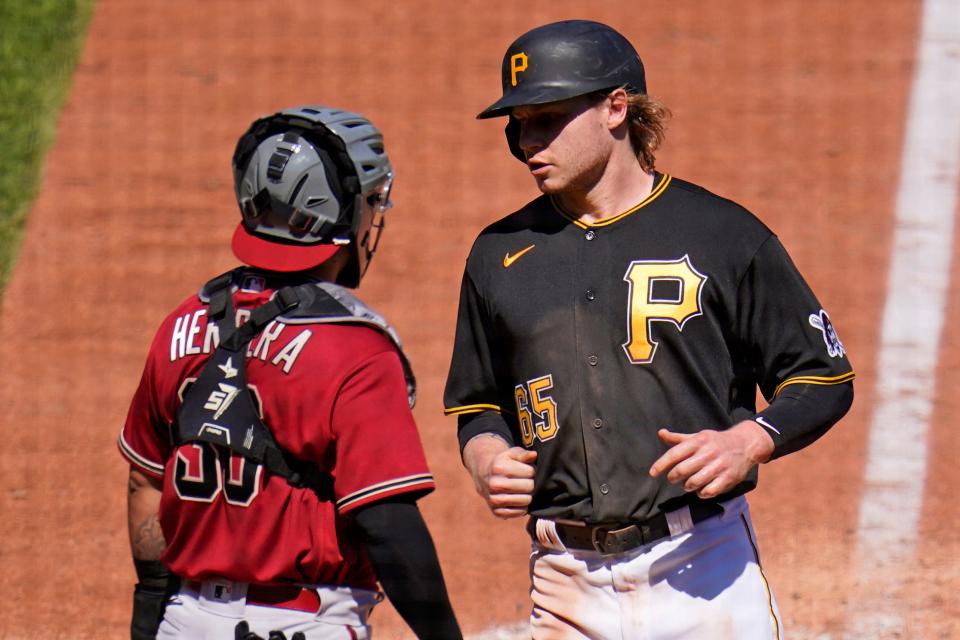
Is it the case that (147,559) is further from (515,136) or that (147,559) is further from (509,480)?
(515,136)

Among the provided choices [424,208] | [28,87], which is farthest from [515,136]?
[28,87]

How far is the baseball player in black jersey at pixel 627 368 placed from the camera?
10.6 ft

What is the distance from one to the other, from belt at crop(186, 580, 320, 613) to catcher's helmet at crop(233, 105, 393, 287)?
0.70 meters

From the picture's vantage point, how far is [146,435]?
10.4ft

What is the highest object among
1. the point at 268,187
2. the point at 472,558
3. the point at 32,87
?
the point at 268,187

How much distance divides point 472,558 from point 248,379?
3251mm

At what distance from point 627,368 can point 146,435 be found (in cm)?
113

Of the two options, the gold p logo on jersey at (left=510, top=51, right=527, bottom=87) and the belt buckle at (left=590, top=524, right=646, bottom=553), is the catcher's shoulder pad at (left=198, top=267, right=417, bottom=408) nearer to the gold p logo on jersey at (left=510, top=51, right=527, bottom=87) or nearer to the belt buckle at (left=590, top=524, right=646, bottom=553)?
the belt buckle at (left=590, top=524, right=646, bottom=553)

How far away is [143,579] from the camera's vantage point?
10.5 ft

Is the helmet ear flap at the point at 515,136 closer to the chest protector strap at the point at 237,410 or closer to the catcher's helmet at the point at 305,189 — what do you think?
the catcher's helmet at the point at 305,189

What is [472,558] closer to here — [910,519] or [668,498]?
[910,519]

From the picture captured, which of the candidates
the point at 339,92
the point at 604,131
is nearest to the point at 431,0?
the point at 339,92

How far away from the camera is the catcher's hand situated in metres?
2.95

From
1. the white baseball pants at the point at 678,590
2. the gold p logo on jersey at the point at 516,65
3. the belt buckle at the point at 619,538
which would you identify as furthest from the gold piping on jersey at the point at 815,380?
the gold p logo on jersey at the point at 516,65
